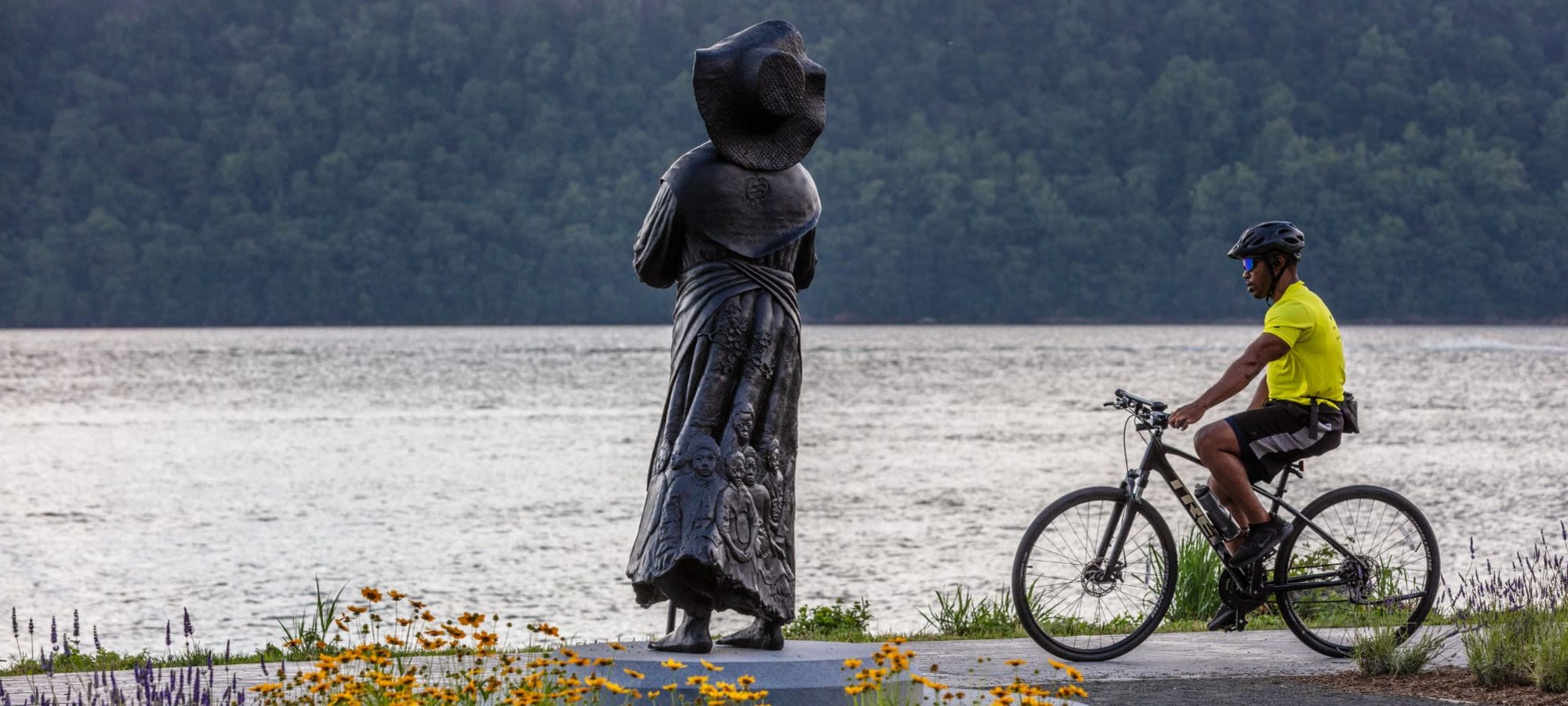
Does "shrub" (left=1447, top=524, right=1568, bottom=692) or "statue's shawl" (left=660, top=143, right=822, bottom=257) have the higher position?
"statue's shawl" (left=660, top=143, right=822, bottom=257)

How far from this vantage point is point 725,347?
6711 mm

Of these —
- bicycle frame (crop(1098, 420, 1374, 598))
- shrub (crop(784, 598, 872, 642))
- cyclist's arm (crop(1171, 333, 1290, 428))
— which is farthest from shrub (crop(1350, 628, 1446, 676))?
shrub (crop(784, 598, 872, 642))

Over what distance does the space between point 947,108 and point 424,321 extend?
4202 cm

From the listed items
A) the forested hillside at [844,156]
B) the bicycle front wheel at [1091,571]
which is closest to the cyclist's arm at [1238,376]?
the bicycle front wheel at [1091,571]

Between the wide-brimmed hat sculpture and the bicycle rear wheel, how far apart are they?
3.05m

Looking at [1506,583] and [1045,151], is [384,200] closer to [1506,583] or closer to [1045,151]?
[1045,151]

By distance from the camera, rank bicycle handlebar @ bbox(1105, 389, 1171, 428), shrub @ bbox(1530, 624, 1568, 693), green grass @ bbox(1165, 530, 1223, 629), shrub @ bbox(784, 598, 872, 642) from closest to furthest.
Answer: shrub @ bbox(1530, 624, 1568, 693) → bicycle handlebar @ bbox(1105, 389, 1171, 428) → shrub @ bbox(784, 598, 872, 642) → green grass @ bbox(1165, 530, 1223, 629)

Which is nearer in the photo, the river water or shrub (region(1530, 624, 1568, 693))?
shrub (region(1530, 624, 1568, 693))

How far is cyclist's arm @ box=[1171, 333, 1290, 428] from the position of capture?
25.6ft

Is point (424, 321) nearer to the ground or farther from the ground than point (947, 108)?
nearer to the ground

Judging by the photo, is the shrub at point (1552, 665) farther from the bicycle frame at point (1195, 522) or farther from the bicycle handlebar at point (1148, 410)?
the bicycle handlebar at point (1148, 410)

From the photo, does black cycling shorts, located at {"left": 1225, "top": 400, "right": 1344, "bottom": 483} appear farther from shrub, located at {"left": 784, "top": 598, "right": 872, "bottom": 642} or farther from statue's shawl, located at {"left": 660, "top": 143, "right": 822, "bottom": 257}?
shrub, located at {"left": 784, "top": 598, "right": 872, "bottom": 642}

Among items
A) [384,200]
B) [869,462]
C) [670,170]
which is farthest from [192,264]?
[670,170]

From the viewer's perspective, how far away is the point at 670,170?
6980 mm
